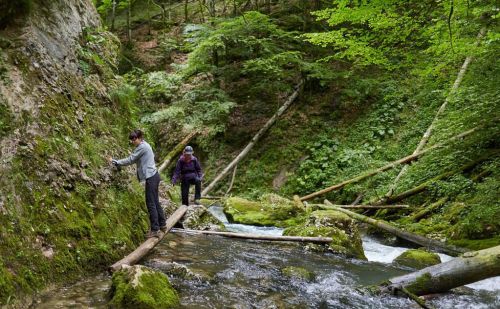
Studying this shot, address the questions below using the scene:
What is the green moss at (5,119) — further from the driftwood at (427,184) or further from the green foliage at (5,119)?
the driftwood at (427,184)

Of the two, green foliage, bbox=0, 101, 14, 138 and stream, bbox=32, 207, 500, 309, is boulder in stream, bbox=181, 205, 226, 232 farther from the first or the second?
green foliage, bbox=0, 101, 14, 138

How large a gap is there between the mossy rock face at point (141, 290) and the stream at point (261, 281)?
6.7 inches

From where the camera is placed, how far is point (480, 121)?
9500mm

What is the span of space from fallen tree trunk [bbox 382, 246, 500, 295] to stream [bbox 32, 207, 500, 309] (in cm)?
20

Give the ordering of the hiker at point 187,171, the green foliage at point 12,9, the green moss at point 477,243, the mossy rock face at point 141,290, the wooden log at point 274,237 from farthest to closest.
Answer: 1. the hiker at point 187,171
2. the wooden log at point 274,237
3. the green moss at point 477,243
4. the green foliage at point 12,9
5. the mossy rock face at point 141,290

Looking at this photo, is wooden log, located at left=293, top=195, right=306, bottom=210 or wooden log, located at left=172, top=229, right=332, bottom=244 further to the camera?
wooden log, located at left=293, top=195, right=306, bottom=210

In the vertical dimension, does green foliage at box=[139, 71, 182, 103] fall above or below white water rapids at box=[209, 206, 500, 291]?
above

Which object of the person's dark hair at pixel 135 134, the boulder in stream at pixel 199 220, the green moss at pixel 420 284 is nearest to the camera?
the green moss at pixel 420 284

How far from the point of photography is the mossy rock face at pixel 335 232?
29.8 ft

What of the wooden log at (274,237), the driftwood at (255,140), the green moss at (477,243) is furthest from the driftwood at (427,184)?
the driftwood at (255,140)

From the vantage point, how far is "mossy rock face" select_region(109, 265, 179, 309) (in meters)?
4.80

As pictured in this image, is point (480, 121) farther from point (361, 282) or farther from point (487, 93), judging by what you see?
point (361, 282)

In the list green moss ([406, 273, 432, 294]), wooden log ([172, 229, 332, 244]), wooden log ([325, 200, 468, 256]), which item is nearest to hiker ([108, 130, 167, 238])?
wooden log ([172, 229, 332, 244])

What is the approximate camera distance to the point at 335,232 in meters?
9.40
